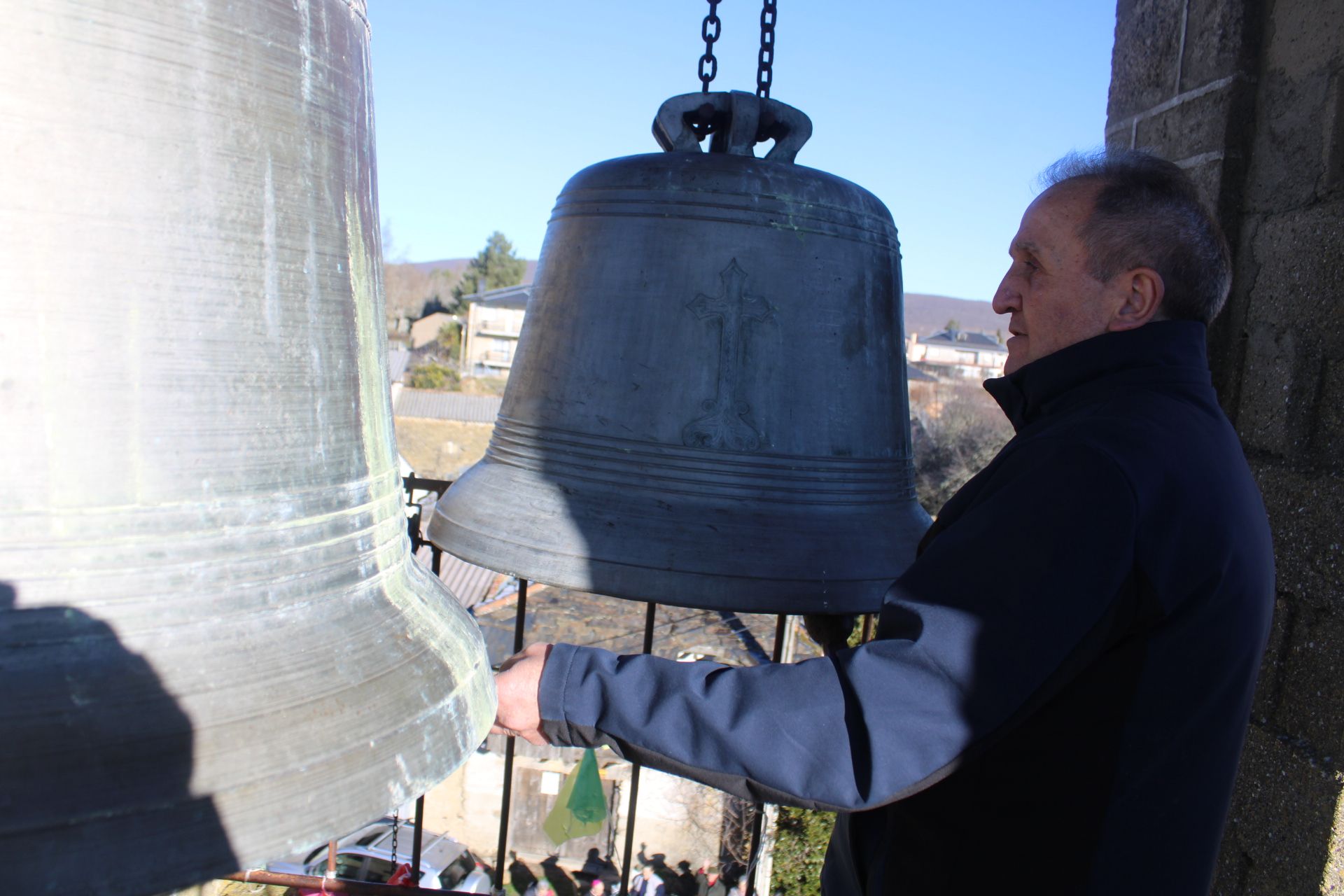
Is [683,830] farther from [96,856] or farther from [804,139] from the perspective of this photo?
[96,856]

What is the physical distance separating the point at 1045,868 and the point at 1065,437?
65 centimetres

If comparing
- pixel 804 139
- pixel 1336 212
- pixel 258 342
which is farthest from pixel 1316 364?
pixel 258 342

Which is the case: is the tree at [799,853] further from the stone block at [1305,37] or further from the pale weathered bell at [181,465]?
the pale weathered bell at [181,465]

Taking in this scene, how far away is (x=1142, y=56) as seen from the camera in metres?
2.86

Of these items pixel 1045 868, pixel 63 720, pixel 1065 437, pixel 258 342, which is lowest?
pixel 1045 868

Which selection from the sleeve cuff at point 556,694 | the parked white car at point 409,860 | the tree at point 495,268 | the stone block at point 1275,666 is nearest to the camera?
the sleeve cuff at point 556,694

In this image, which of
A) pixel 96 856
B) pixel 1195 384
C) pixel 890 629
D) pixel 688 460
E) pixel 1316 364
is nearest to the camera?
pixel 96 856

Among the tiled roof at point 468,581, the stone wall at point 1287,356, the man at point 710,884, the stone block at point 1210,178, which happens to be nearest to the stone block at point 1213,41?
the stone wall at point 1287,356

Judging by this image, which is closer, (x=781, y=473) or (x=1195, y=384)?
(x=1195, y=384)

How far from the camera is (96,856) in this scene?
0.89 m

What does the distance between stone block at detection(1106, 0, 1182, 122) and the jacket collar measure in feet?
4.54

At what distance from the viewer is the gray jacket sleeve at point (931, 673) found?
52.8 inches

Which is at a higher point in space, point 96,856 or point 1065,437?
point 1065,437

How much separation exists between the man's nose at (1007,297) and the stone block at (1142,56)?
1.29 metres
